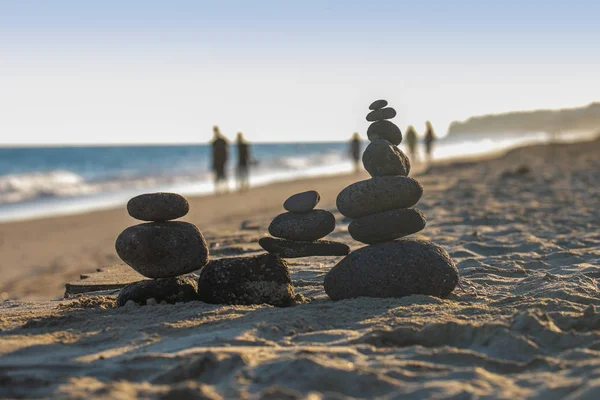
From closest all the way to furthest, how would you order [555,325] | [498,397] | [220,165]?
[498,397], [555,325], [220,165]

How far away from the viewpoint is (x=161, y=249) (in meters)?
5.64

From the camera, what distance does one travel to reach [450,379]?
3432mm

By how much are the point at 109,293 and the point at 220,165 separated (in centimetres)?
1551

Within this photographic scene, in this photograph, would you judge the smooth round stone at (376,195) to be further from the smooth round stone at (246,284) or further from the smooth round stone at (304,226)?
the smooth round stone at (246,284)

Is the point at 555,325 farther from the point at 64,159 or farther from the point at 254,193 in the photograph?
the point at 64,159

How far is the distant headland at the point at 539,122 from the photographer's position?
114062mm

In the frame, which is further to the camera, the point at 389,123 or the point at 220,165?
the point at 220,165

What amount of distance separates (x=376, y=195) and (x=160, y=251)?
6.28ft

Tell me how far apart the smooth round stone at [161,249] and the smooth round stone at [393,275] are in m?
1.21

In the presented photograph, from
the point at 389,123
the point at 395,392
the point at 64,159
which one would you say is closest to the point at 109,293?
the point at 389,123

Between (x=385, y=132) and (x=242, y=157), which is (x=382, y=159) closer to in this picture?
(x=385, y=132)

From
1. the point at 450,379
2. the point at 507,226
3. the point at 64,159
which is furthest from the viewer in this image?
the point at 64,159

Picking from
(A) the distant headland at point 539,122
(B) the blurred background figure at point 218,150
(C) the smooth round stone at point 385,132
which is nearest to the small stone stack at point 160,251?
(C) the smooth round stone at point 385,132

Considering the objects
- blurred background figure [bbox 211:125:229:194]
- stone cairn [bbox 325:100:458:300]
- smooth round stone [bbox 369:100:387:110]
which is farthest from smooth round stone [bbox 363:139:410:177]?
blurred background figure [bbox 211:125:229:194]
